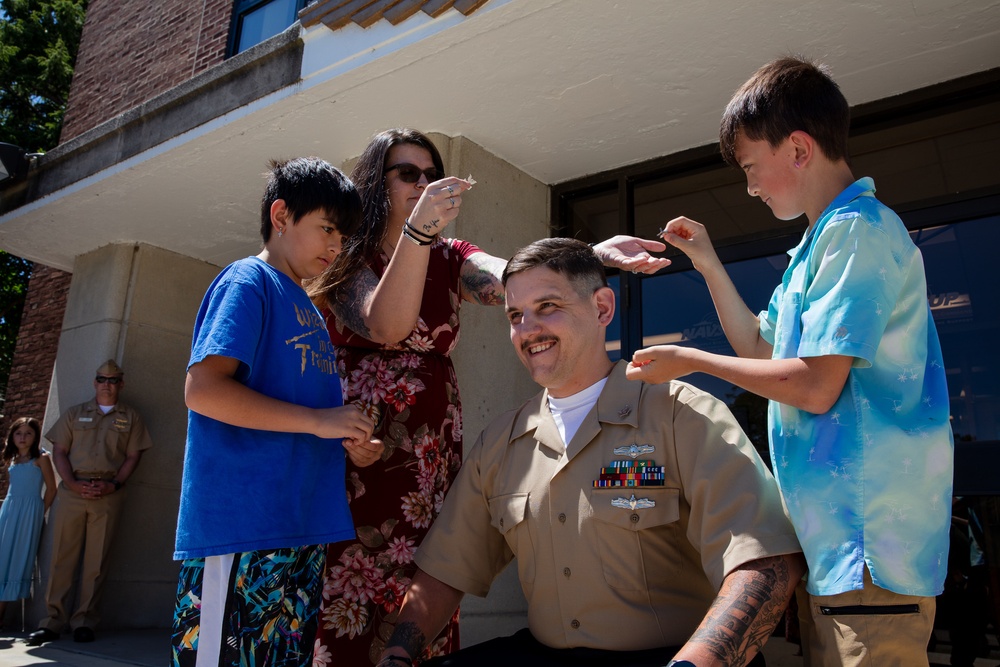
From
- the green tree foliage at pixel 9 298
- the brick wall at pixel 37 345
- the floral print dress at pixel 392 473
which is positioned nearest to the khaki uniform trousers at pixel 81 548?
the brick wall at pixel 37 345

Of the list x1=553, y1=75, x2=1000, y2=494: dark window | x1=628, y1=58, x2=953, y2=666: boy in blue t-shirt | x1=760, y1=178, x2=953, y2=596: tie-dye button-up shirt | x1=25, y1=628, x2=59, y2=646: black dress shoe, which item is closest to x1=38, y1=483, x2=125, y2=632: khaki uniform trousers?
x1=25, y1=628, x2=59, y2=646: black dress shoe

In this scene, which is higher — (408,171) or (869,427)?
(408,171)

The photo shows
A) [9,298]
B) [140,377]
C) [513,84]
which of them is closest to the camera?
[513,84]

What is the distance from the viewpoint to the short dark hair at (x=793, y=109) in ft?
5.87

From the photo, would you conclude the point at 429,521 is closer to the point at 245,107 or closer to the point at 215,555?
the point at 215,555

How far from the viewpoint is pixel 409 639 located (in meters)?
1.89

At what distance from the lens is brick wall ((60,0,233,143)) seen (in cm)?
726

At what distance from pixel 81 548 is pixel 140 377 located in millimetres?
1465

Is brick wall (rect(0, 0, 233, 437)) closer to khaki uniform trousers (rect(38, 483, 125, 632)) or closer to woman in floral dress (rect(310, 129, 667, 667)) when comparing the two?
khaki uniform trousers (rect(38, 483, 125, 632))

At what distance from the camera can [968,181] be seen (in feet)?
12.9

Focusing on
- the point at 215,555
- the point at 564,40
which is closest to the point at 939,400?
the point at 215,555

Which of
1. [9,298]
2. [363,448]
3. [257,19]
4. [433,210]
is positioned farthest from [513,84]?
[9,298]

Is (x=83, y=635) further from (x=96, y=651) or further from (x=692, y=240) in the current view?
(x=692, y=240)

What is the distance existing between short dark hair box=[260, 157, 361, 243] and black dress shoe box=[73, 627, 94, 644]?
4.82m
